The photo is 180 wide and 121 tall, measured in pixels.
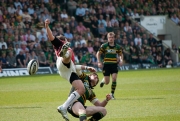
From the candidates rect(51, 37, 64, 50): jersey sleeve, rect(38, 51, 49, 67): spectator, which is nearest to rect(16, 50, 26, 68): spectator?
rect(38, 51, 49, 67): spectator

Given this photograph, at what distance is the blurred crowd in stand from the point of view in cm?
3039

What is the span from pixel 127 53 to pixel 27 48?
7749 mm

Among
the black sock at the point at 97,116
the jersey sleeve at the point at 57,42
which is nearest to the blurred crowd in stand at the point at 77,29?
the jersey sleeve at the point at 57,42

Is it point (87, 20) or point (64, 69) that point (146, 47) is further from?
point (64, 69)

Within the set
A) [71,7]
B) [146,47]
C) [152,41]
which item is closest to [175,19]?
[152,41]

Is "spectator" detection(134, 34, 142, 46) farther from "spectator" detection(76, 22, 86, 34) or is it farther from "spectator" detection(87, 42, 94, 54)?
"spectator" detection(87, 42, 94, 54)

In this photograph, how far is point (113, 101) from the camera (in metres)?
16.7

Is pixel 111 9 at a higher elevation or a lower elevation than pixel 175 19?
higher

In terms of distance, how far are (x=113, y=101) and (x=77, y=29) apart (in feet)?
58.8

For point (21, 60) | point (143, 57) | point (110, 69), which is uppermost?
point (110, 69)

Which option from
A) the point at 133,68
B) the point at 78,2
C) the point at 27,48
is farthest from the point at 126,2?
the point at 27,48

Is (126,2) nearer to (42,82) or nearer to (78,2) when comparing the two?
(78,2)

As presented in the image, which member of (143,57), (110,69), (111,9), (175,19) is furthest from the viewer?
(175,19)

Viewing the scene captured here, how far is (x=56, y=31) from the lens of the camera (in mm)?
32562
